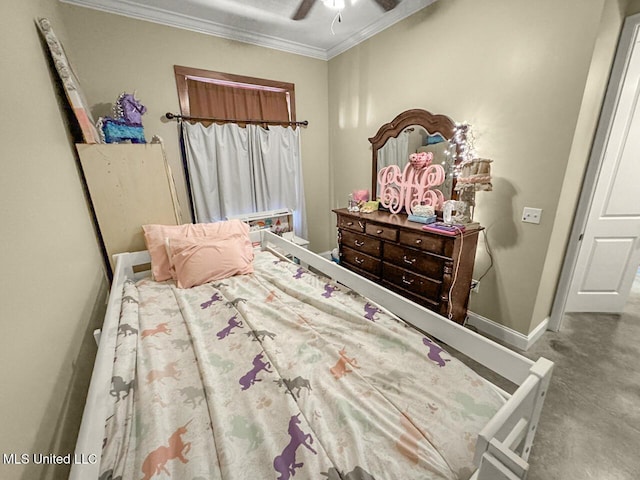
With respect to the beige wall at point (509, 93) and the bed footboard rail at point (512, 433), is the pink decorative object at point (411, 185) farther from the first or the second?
the bed footboard rail at point (512, 433)

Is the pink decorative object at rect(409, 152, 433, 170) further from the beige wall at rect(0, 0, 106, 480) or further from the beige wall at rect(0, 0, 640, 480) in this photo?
the beige wall at rect(0, 0, 106, 480)

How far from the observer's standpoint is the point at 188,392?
0.91 meters

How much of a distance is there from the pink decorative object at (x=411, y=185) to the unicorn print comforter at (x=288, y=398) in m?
1.31

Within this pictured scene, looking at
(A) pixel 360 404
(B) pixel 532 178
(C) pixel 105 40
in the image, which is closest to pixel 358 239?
(B) pixel 532 178

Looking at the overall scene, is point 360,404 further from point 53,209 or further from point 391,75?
point 391,75

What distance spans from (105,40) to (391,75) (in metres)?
2.46

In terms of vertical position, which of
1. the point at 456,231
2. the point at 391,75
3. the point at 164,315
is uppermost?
the point at 391,75

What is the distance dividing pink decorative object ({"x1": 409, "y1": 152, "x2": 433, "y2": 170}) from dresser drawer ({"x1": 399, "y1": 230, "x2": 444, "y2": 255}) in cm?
64

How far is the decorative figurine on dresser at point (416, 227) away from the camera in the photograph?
1.89 meters

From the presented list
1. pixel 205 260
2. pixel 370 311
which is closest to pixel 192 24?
pixel 205 260

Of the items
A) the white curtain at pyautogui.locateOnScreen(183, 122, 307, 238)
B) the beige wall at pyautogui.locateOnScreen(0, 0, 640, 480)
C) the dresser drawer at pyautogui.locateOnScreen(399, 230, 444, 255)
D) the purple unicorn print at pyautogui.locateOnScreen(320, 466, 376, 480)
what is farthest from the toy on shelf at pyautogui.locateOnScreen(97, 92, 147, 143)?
the purple unicorn print at pyautogui.locateOnScreen(320, 466, 376, 480)

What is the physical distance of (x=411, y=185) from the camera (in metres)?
2.33

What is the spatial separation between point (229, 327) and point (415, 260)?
4.72ft

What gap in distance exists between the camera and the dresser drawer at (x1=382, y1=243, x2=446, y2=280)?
1.90m
